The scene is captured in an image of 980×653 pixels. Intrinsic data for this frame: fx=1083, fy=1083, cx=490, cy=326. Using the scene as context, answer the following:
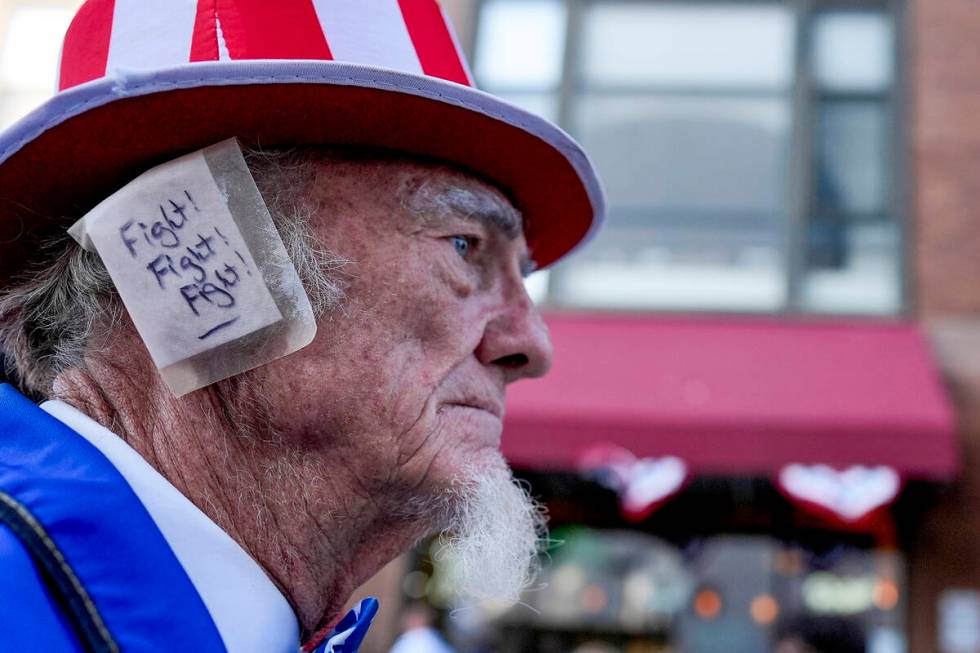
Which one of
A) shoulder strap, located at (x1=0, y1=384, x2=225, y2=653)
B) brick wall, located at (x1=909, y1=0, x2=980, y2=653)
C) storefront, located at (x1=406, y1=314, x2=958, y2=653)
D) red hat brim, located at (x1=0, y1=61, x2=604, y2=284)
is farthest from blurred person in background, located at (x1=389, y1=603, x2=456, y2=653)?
shoulder strap, located at (x1=0, y1=384, x2=225, y2=653)

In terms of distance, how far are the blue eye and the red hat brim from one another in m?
0.11

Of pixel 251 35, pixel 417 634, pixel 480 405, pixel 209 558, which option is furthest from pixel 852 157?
pixel 209 558

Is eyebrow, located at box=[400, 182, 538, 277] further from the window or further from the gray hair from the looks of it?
the window

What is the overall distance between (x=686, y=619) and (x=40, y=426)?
8.78m

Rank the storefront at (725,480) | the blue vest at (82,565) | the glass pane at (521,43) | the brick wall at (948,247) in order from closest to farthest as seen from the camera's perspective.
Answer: the blue vest at (82,565), the storefront at (725,480), the brick wall at (948,247), the glass pane at (521,43)

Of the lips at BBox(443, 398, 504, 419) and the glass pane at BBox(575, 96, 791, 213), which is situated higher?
the glass pane at BBox(575, 96, 791, 213)

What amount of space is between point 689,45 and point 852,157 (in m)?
1.58

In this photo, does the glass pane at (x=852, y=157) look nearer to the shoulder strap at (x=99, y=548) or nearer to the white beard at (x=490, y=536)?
the white beard at (x=490, y=536)

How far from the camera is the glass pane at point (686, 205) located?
822 centimetres

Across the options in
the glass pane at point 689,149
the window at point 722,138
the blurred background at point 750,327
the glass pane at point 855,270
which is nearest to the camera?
the blurred background at point 750,327

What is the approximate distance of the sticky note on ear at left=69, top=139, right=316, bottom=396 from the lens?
133 centimetres

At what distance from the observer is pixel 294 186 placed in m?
1.44

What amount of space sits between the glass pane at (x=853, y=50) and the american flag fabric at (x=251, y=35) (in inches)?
304

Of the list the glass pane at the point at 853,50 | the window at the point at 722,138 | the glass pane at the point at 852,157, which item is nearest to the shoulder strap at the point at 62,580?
the window at the point at 722,138
